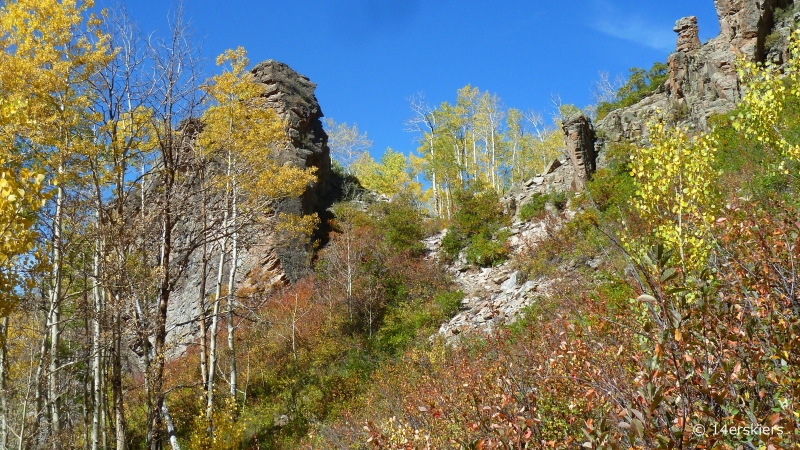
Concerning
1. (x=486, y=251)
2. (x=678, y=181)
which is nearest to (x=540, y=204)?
(x=486, y=251)

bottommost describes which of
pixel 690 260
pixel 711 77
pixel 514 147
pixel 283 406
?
pixel 283 406

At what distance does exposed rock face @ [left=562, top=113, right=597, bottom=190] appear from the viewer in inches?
708

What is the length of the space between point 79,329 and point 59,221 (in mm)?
6796

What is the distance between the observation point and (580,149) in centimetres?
1822

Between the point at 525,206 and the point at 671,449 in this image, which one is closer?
the point at 671,449

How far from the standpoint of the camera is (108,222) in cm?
601

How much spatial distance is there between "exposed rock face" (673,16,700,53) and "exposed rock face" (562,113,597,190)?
203 inches

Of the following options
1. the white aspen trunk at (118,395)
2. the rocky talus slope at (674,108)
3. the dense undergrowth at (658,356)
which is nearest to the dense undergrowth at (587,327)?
the dense undergrowth at (658,356)

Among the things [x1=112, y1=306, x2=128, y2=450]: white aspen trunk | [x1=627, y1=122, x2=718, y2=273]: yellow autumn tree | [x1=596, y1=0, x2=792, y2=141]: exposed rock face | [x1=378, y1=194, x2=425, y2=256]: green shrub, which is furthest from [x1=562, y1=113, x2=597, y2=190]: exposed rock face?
[x1=112, y1=306, x2=128, y2=450]: white aspen trunk

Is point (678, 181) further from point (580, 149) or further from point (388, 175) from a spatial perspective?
point (388, 175)

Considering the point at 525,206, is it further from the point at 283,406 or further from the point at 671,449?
the point at 671,449

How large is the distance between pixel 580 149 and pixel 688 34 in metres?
7.03

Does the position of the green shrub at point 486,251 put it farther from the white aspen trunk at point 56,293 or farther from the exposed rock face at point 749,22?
the white aspen trunk at point 56,293

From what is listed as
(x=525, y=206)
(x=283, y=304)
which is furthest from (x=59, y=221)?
(x=525, y=206)
